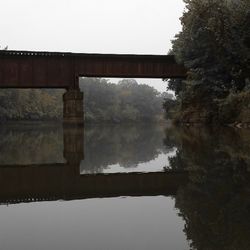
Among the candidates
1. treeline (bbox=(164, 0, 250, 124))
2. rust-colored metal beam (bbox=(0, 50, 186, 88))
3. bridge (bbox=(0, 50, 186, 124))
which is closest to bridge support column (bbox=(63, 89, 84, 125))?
bridge (bbox=(0, 50, 186, 124))

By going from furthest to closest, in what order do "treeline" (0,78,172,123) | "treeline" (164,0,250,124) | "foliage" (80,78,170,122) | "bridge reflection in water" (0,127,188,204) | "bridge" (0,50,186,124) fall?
"foliage" (80,78,170,122), "treeline" (0,78,172,123), "bridge" (0,50,186,124), "treeline" (164,0,250,124), "bridge reflection in water" (0,127,188,204)

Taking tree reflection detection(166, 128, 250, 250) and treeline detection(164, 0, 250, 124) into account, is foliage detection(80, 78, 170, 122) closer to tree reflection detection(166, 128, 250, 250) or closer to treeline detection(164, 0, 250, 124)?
treeline detection(164, 0, 250, 124)

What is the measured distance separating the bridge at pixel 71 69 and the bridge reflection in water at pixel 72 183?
3097cm

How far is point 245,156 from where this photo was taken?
39.5 ft

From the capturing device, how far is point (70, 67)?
42844 mm

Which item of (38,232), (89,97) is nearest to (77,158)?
(38,232)

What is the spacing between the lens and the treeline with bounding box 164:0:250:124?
35.9m

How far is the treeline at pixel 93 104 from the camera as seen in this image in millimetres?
76312

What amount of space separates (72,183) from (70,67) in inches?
1388

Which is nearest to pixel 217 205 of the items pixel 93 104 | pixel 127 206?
pixel 127 206

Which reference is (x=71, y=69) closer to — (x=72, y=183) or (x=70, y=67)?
(x=70, y=67)

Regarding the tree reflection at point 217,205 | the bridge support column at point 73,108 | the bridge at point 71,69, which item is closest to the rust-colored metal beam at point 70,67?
the bridge at point 71,69

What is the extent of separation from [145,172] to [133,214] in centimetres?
456

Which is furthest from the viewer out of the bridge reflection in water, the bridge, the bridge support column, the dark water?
the bridge support column
